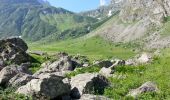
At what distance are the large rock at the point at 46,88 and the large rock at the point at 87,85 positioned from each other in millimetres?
1110

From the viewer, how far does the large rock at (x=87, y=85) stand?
2481cm

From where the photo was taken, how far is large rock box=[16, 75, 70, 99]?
22.5 m

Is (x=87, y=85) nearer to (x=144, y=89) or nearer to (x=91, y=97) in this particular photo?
(x=91, y=97)

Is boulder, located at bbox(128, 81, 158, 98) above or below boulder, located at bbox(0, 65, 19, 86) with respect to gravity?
below

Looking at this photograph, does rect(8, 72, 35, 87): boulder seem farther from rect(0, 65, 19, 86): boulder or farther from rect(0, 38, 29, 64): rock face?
rect(0, 38, 29, 64): rock face

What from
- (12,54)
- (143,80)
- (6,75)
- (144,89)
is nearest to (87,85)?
(144,89)

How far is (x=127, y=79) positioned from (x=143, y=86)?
3.44 m

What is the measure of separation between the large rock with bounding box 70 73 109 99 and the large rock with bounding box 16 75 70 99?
1.11 m

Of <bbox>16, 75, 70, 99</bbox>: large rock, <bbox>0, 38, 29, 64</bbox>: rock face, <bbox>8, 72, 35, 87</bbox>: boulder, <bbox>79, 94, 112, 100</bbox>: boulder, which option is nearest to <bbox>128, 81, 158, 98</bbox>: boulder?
<bbox>79, 94, 112, 100</bbox>: boulder

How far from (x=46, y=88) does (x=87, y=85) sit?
3.64m

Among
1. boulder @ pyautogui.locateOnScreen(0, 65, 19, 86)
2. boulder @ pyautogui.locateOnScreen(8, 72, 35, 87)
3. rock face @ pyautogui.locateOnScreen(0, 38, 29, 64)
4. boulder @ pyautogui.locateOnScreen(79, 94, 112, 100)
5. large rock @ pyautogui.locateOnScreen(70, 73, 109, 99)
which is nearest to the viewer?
boulder @ pyautogui.locateOnScreen(79, 94, 112, 100)

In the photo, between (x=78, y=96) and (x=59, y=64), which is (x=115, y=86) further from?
(x=59, y=64)

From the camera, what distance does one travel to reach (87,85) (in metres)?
25.5

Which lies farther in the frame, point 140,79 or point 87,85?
point 140,79
